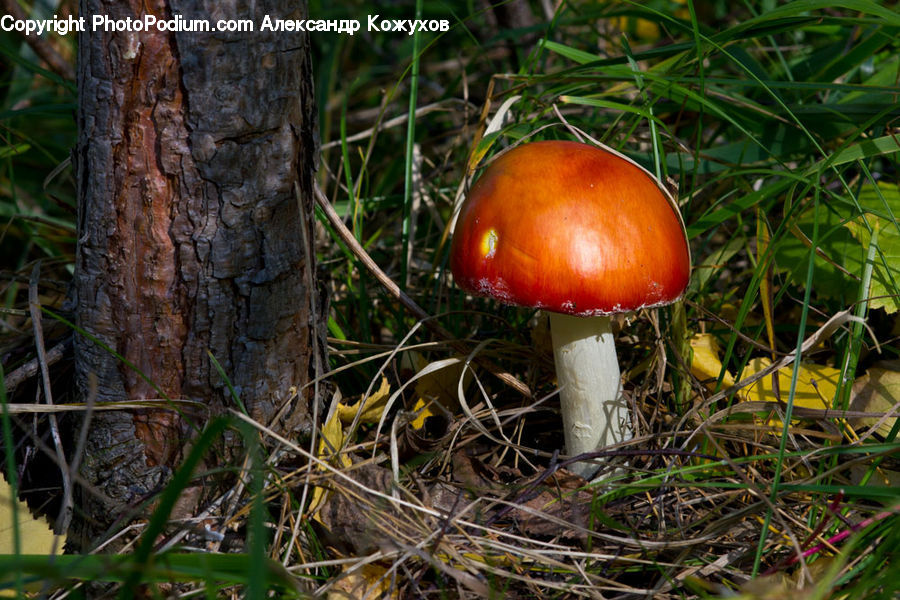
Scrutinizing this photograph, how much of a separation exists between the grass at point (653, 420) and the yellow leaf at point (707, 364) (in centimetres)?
1

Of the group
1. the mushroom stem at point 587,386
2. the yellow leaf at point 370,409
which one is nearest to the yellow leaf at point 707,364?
the mushroom stem at point 587,386

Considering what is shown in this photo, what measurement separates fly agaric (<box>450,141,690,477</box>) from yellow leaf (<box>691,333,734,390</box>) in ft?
1.55

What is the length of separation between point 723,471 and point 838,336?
28.5 inches

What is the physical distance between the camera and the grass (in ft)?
4.96

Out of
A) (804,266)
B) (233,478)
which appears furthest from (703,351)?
(233,478)

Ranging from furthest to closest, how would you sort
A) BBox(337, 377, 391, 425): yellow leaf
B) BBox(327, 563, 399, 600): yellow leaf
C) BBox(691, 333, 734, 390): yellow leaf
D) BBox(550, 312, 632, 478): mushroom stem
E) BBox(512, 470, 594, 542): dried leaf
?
1. BBox(691, 333, 734, 390): yellow leaf
2. BBox(337, 377, 391, 425): yellow leaf
3. BBox(550, 312, 632, 478): mushroom stem
4. BBox(512, 470, 594, 542): dried leaf
5. BBox(327, 563, 399, 600): yellow leaf

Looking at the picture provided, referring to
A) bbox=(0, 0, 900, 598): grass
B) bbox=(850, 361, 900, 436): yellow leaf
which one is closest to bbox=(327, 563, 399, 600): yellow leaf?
bbox=(0, 0, 900, 598): grass

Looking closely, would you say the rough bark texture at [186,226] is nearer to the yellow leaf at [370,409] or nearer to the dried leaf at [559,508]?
the yellow leaf at [370,409]

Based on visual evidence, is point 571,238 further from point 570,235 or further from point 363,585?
point 363,585

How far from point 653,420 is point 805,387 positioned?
45cm

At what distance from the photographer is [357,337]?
253 centimetres

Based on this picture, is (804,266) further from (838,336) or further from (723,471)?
(723,471)

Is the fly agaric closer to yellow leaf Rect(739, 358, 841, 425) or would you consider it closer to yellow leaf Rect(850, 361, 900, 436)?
yellow leaf Rect(739, 358, 841, 425)

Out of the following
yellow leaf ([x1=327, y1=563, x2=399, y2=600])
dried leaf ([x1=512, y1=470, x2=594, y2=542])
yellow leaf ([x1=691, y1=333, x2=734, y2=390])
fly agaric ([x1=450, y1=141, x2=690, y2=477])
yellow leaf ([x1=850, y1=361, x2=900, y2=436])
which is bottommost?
yellow leaf ([x1=327, y1=563, x2=399, y2=600])
